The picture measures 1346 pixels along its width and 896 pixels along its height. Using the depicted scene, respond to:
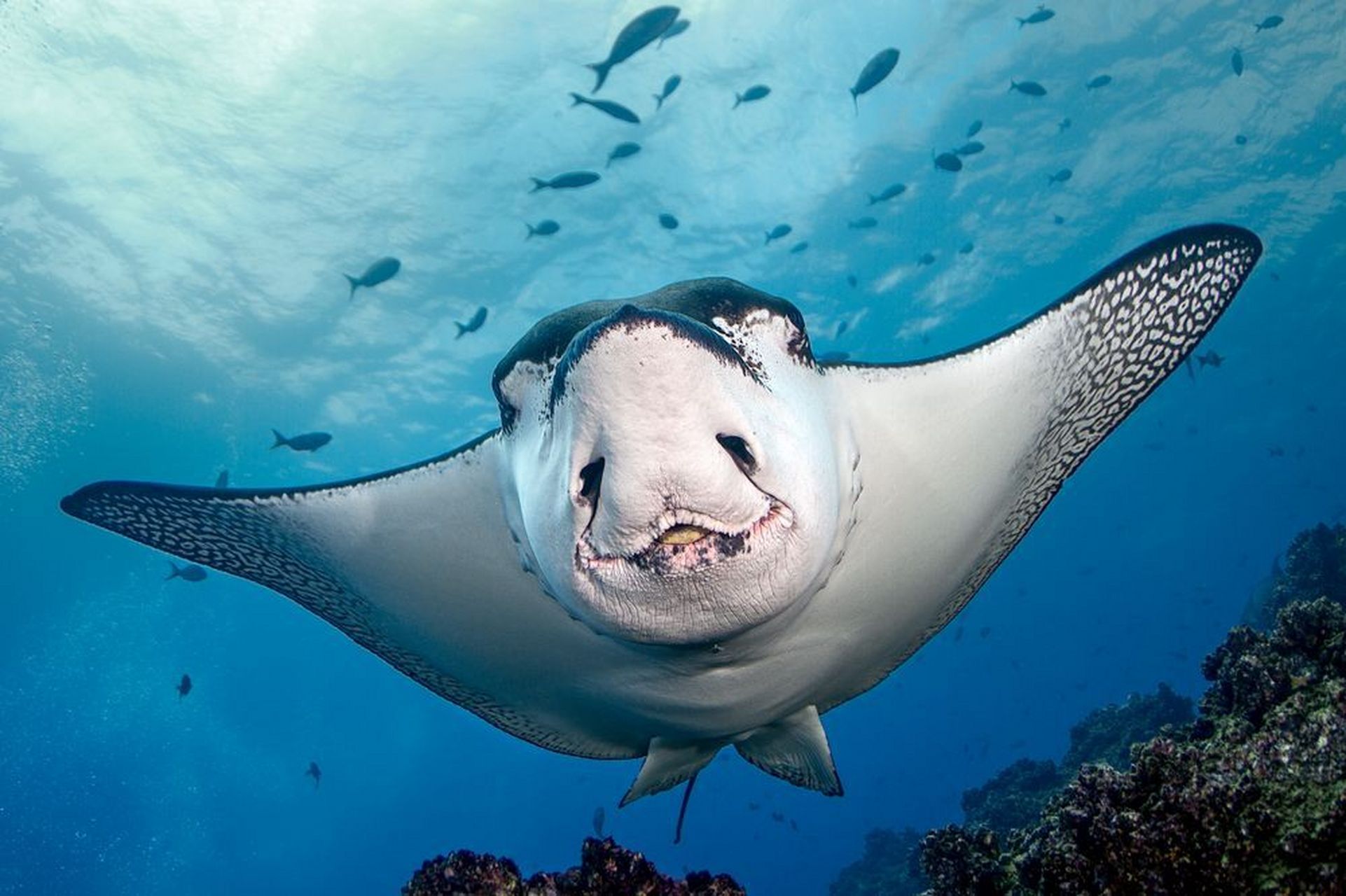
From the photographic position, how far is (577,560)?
200cm

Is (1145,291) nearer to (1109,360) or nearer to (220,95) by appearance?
(1109,360)

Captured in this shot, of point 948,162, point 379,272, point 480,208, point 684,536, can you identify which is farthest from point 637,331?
point 480,208

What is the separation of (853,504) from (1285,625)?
287 cm

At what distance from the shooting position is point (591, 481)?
1.92 meters

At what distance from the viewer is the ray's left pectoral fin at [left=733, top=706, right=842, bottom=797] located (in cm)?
431

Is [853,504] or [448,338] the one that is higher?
[448,338]

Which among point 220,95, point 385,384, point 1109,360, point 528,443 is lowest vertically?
point 528,443

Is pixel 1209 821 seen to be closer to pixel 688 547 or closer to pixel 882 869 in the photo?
pixel 688 547

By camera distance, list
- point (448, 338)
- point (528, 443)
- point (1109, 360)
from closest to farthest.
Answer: point (528, 443) → point (1109, 360) → point (448, 338)

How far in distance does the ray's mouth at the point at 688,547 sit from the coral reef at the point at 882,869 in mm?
19567

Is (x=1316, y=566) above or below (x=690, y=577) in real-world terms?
above

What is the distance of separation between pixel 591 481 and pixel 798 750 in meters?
3.33

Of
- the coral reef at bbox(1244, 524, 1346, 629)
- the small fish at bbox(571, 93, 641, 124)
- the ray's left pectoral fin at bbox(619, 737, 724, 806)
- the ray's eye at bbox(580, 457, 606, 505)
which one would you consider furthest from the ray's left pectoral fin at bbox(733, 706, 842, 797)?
the coral reef at bbox(1244, 524, 1346, 629)

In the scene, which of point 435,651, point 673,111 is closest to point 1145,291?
point 435,651
